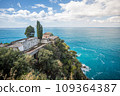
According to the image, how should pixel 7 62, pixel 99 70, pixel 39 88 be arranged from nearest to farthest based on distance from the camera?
pixel 39 88 → pixel 7 62 → pixel 99 70

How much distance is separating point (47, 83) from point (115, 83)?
3.84 m

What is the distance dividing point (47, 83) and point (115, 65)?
4094 centimetres

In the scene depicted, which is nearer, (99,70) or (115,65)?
(99,70)

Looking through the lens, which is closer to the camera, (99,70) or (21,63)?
(21,63)

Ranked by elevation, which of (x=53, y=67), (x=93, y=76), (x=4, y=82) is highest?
(x=4, y=82)

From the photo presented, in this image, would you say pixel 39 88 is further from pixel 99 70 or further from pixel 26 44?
pixel 99 70

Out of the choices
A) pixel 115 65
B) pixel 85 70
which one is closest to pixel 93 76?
pixel 85 70

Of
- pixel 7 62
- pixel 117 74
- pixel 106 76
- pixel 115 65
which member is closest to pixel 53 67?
pixel 7 62

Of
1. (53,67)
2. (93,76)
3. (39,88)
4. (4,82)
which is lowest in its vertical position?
(93,76)

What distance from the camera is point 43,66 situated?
1302 cm

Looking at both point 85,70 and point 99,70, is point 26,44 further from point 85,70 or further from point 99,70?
point 99,70

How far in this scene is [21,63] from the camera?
6.78m

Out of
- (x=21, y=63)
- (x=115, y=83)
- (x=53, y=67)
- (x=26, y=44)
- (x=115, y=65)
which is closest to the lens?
(x=115, y=83)

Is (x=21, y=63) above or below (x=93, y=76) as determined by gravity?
above
